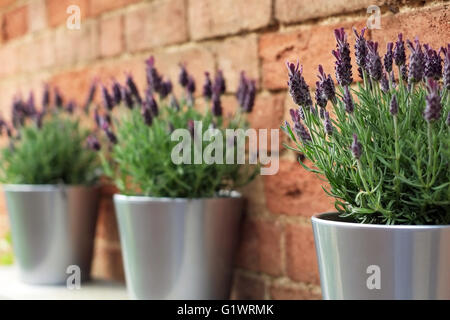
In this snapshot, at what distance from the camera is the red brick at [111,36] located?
1.58m

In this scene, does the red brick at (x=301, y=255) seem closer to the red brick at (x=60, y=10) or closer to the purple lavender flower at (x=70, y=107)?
the purple lavender flower at (x=70, y=107)

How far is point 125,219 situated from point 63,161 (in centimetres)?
43

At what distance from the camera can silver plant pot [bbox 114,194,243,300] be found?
43.4 inches

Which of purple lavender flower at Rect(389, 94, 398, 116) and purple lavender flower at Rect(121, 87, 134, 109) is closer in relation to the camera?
purple lavender flower at Rect(389, 94, 398, 116)

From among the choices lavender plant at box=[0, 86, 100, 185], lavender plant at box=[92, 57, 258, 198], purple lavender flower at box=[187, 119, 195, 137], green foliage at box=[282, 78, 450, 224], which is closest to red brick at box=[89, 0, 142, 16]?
lavender plant at box=[0, 86, 100, 185]

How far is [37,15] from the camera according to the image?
1.94 m

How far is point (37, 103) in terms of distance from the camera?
1.93 metres

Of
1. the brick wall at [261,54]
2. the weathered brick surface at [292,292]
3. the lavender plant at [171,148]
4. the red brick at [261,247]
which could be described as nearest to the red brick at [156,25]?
the brick wall at [261,54]

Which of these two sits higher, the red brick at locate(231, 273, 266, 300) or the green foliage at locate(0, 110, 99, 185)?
the green foliage at locate(0, 110, 99, 185)

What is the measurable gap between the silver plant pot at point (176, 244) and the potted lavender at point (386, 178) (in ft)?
1.14

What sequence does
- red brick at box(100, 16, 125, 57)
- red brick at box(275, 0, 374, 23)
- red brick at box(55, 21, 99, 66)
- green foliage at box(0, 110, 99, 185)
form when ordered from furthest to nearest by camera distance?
red brick at box(55, 21, 99, 66) < red brick at box(100, 16, 125, 57) < green foliage at box(0, 110, 99, 185) < red brick at box(275, 0, 374, 23)

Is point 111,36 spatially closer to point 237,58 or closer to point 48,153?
point 48,153

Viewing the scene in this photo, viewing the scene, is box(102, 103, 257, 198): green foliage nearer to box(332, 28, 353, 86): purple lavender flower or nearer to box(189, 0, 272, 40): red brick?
box(189, 0, 272, 40): red brick
